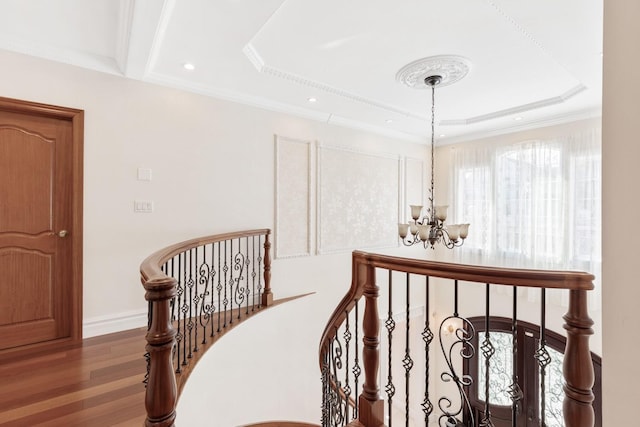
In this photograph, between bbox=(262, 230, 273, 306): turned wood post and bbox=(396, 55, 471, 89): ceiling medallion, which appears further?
bbox=(262, 230, 273, 306): turned wood post

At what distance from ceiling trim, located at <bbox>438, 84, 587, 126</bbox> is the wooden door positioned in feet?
16.7

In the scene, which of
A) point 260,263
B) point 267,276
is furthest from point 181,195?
point 267,276

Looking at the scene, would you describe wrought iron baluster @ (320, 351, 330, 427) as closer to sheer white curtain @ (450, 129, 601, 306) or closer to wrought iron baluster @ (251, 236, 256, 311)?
wrought iron baluster @ (251, 236, 256, 311)

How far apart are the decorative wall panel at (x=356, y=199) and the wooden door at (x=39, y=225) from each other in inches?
115

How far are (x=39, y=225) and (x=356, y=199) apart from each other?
13.0 feet

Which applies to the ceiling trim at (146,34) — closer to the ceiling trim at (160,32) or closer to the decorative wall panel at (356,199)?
the ceiling trim at (160,32)

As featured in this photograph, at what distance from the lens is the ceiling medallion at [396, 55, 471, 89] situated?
302cm

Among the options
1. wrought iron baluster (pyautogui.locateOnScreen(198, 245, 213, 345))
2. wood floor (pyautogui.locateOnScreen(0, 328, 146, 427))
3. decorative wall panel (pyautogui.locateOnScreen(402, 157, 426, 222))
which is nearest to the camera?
wood floor (pyautogui.locateOnScreen(0, 328, 146, 427))

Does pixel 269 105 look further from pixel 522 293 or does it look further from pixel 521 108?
pixel 522 293

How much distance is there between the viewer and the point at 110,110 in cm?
300

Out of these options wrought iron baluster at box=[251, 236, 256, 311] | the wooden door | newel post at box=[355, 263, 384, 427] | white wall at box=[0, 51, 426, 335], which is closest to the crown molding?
white wall at box=[0, 51, 426, 335]

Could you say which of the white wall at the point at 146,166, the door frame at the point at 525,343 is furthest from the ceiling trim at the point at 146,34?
the door frame at the point at 525,343

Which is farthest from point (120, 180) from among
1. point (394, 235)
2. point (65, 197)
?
point (394, 235)

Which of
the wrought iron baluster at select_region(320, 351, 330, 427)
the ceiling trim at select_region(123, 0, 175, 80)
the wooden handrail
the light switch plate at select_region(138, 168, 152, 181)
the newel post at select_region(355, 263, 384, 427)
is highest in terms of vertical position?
the ceiling trim at select_region(123, 0, 175, 80)
